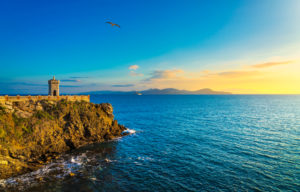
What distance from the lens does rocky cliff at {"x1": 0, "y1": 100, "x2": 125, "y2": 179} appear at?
3039cm

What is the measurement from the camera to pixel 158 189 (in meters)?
23.9

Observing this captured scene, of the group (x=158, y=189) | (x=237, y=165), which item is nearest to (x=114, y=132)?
(x=158, y=189)

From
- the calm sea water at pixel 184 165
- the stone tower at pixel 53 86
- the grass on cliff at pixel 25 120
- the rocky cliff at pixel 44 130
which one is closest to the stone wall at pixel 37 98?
the rocky cliff at pixel 44 130

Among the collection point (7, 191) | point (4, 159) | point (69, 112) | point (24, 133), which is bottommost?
point (7, 191)

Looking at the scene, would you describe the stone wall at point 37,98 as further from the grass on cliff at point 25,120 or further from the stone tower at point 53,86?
the stone tower at point 53,86

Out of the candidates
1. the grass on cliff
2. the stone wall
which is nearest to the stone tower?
the stone wall

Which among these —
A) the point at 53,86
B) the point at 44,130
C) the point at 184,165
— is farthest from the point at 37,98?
the point at 184,165

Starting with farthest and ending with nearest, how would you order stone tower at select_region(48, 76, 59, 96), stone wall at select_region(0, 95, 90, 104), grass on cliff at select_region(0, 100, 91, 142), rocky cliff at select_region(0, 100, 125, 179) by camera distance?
stone tower at select_region(48, 76, 59, 96)
stone wall at select_region(0, 95, 90, 104)
grass on cliff at select_region(0, 100, 91, 142)
rocky cliff at select_region(0, 100, 125, 179)

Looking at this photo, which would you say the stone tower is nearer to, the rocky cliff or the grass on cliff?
the grass on cliff

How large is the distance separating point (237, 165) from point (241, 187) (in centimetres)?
753

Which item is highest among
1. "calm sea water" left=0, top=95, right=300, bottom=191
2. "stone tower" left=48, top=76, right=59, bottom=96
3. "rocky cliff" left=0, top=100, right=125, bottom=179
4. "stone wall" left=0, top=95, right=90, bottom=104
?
"stone tower" left=48, top=76, right=59, bottom=96

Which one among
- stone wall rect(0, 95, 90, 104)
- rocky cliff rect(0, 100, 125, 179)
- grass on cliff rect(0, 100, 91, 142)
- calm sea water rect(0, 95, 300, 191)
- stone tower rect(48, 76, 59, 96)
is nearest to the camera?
calm sea water rect(0, 95, 300, 191)

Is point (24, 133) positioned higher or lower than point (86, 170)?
higher

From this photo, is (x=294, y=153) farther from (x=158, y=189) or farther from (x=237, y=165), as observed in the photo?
(x=158, y=189)
